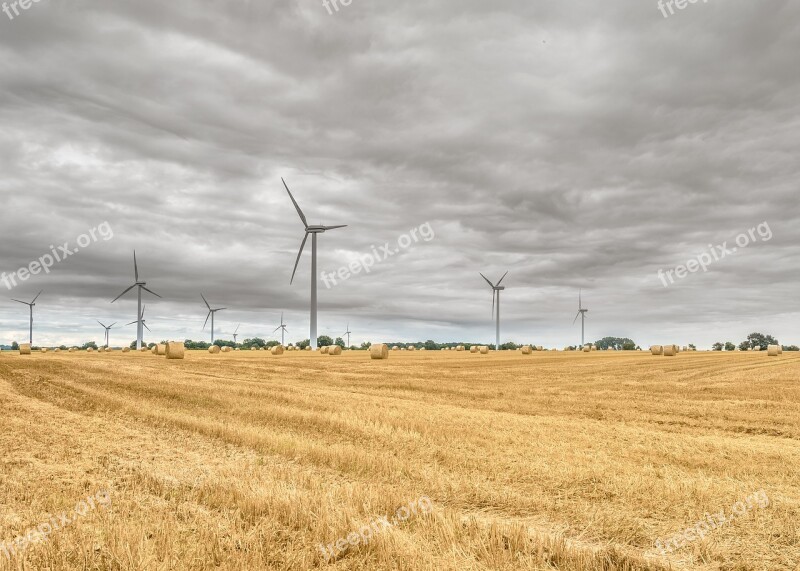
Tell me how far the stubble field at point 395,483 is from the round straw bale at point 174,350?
3522 cm

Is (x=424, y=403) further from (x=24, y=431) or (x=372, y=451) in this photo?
(x=24, y=431)

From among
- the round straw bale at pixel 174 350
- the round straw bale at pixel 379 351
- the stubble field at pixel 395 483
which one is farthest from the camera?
the round straw bale at pixel 379 351

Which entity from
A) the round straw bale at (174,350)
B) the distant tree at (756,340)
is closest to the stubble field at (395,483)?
the round straw bale at (174,350)

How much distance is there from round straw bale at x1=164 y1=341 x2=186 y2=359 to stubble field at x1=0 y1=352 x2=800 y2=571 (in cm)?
3522

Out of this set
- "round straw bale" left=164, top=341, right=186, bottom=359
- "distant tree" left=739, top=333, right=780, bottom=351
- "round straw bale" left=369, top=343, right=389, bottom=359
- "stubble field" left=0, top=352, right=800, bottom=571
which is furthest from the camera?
"distant tree" left=739, top=333, right=780, bottom=351

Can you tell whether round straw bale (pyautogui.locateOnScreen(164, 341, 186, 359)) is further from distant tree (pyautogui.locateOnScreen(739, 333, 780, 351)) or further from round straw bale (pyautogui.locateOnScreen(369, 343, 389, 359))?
distant tree (pyautogui.locateOnScreen(739, 333, 780, 351))

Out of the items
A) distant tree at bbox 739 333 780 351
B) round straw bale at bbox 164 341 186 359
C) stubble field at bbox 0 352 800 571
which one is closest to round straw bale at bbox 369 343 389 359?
round straw bale at bbox 164 341 186 359

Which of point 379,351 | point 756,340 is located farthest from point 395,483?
point 756,340

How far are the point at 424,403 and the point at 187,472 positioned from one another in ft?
34.7

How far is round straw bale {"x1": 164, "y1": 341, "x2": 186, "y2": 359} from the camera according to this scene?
52812mm

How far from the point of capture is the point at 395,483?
9.00m

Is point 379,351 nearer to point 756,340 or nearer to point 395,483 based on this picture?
point 395,483

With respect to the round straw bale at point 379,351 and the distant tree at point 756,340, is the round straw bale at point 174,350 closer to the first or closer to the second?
the round straw bale at point 379,351

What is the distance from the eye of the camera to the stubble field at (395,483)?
19.5 ft
